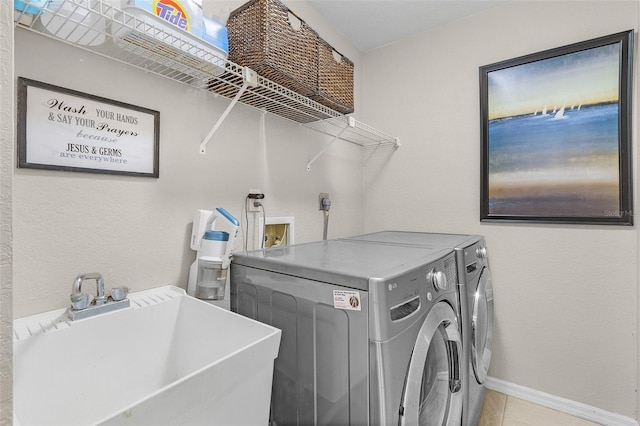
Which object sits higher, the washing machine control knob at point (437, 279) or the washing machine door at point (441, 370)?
the washing machine control knob at point (437, 279)

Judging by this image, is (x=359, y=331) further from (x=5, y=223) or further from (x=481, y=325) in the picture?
(x=481, y=325)

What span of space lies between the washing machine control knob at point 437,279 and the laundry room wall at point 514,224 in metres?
1.17

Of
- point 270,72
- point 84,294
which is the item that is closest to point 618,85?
point 270,72

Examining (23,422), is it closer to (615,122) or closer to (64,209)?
(64,209)

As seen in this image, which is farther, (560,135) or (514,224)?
(514,224)

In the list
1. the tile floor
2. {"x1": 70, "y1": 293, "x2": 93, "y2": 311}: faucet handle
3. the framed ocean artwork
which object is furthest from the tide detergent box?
the tile floor

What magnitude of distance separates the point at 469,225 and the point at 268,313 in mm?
1625

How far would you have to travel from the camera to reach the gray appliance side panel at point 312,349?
91cm

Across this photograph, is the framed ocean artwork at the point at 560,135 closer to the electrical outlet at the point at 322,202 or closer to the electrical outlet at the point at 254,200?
the electrical outlet at the point at 322,202

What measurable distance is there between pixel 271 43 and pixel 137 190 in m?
0.80

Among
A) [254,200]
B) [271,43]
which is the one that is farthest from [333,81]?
[254,200]

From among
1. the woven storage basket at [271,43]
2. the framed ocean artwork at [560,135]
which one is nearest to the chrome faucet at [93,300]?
the woven storage basket at [271,43]

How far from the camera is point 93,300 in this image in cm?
97

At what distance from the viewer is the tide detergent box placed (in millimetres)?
905
